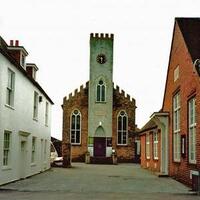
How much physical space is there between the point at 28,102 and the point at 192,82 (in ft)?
33.4

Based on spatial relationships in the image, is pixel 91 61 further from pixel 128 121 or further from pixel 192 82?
pixel 192 82

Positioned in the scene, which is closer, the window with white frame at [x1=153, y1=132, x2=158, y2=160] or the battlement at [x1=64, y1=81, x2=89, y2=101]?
the window with white frame at [x1=153, y1=132, x2=158, y2=160]

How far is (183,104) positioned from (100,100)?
32.6 meters

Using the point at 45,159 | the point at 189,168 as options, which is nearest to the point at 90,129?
the point at 45,159

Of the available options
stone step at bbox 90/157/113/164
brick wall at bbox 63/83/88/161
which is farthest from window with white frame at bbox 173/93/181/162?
brick wall at bbox 63/83/88/161

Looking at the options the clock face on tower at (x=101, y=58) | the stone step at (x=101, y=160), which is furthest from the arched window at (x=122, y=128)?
the clock face on tower at (x=101, y=58)

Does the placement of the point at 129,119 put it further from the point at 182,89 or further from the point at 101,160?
the point at 182,89

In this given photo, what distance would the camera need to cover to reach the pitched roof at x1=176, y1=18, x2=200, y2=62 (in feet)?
68.5

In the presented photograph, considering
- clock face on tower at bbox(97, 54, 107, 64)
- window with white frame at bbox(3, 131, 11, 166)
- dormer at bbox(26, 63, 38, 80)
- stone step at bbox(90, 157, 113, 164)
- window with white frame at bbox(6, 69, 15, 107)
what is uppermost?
clock face on tower at bbox(97, 54, 107, 64)

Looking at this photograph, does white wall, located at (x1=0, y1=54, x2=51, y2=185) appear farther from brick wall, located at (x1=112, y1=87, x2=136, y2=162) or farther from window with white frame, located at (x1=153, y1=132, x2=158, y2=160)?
brick wall, located at (x1=112, y1=87, x2=136, y2=162)

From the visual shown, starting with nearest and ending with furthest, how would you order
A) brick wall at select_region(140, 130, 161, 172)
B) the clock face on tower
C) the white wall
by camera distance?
1. the white wall
2. brick wall at select_region(140, 130, 161, 172)
3. the clock face on tower

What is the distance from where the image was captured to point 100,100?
54.9 m

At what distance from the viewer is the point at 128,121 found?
55219 mm

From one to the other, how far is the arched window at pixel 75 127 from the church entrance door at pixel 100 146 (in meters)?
1.90
